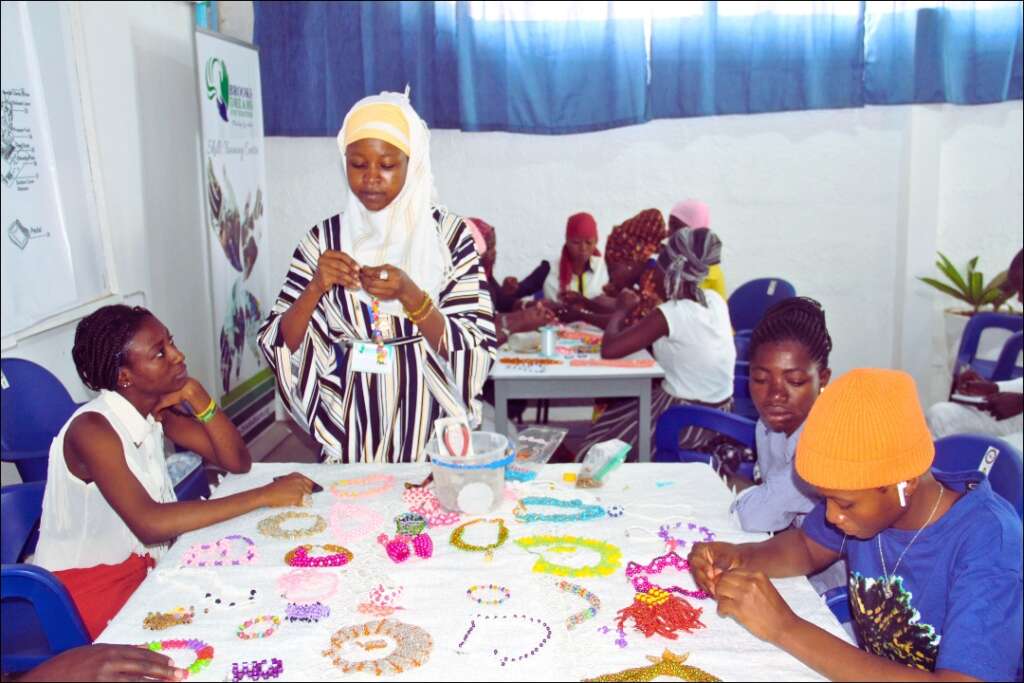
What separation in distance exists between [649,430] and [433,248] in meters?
1.76

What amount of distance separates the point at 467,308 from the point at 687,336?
156 cm

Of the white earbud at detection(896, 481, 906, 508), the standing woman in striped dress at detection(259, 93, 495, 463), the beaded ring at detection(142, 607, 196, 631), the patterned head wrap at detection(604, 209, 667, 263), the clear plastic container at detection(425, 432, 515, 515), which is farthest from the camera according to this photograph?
the patterned head wrap at detection(604, 209, 667, 263)

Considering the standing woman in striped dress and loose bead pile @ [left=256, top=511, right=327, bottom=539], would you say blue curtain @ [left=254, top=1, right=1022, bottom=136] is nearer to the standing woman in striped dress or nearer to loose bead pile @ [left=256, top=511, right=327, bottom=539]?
the standing woman in striped dress

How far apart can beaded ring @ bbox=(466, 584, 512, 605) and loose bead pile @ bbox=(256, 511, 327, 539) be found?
507 mm

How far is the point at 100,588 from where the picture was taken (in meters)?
2.32

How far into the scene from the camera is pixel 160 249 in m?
5.59

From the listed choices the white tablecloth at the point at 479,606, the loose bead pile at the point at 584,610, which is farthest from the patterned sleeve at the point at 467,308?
the loose bead pile at the point at 584,610

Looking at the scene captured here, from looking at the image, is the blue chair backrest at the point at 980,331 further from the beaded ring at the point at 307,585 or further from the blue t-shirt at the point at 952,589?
the beaded ring at the point at 307,585

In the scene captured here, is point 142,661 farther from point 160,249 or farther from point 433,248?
point 160,249

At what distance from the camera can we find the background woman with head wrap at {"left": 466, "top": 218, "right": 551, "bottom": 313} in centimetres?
506

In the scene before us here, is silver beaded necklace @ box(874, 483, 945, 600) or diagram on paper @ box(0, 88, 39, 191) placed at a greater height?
diagram on paper @ box(0, 88, 39, 191)

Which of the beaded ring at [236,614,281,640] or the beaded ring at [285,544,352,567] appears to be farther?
the beaded ring at [285,544,352,567]

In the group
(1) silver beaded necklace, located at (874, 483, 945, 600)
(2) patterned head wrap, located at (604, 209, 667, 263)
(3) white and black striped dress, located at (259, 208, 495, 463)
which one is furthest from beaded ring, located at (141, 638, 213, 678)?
(2) patterned head wrap, located at (604, 209, 667, 263)

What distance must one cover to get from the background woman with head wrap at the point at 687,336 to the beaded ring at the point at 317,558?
212cm
